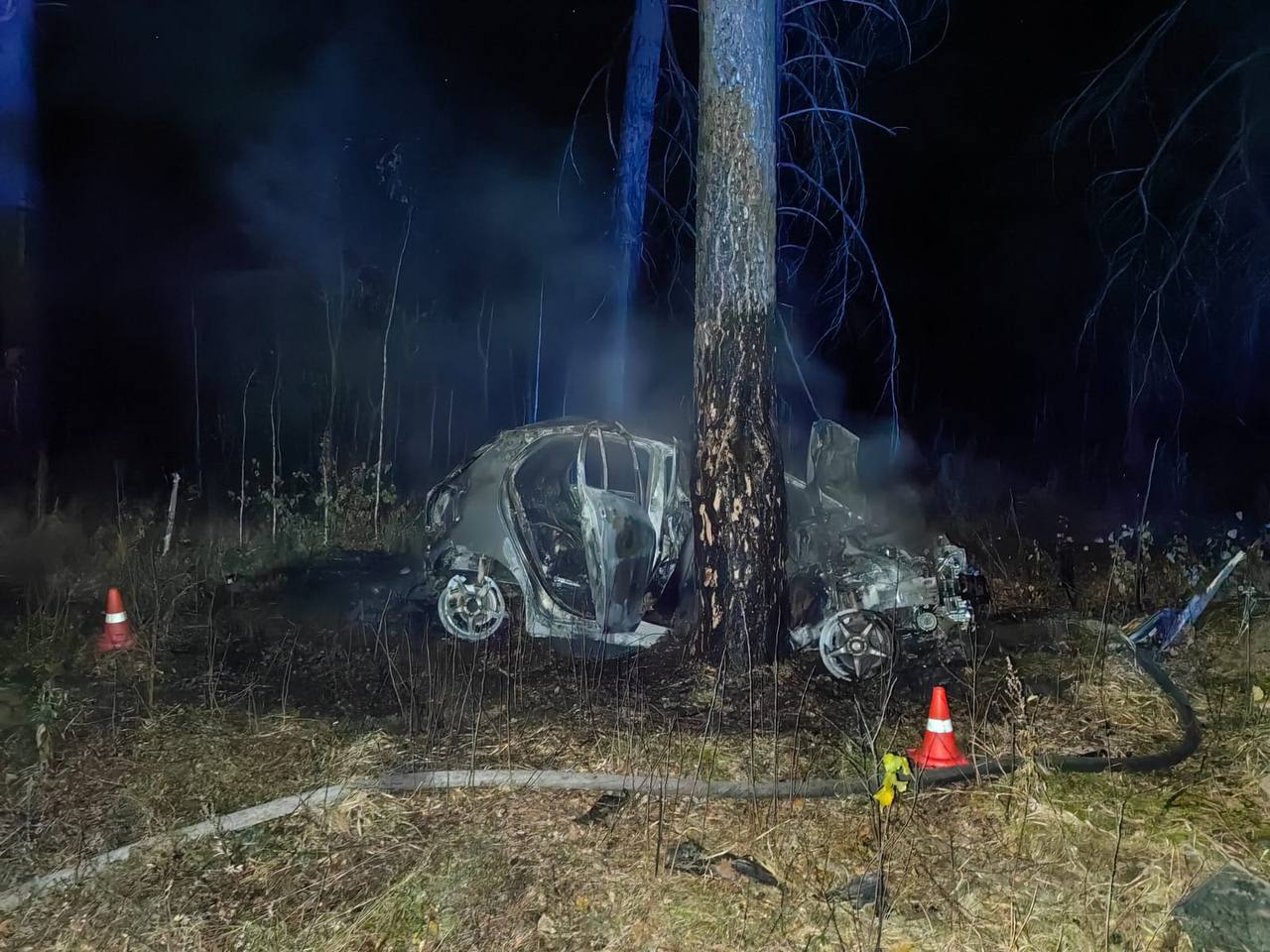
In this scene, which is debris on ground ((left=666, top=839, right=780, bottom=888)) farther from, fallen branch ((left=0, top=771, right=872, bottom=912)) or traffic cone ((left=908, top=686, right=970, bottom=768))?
traffic cone ((left=908, top=686, right=970, bottom=768))

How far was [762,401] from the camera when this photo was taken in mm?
5195

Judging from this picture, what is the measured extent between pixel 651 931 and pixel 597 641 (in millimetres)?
3199

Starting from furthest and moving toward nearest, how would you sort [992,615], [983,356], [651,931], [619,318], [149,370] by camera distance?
1. [983,356]
2. [149,370]
3. [619,318]
4. [992,615]
5. [651,931]

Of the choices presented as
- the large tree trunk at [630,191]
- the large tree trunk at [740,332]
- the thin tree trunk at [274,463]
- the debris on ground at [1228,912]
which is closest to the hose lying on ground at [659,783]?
the debris on ground at [1228,912]

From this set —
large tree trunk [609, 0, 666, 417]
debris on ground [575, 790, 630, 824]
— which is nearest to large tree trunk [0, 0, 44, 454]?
large tree trunk [609, 0, 666, 417]

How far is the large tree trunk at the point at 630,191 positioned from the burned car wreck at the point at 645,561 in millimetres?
3653

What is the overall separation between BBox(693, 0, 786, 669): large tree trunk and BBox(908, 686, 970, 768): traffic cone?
1.48 meters

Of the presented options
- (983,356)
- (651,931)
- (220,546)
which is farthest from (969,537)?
(983,356)

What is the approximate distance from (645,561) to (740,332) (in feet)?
6.00

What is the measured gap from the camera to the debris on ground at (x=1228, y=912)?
2506mm

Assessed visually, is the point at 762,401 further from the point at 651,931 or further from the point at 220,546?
the point at 220,546

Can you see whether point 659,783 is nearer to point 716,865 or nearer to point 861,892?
point 716,865

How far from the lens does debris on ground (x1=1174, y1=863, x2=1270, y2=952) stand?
98.7 inches

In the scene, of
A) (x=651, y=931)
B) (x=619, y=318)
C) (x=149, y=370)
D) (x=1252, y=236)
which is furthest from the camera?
(x=149, y=370)
